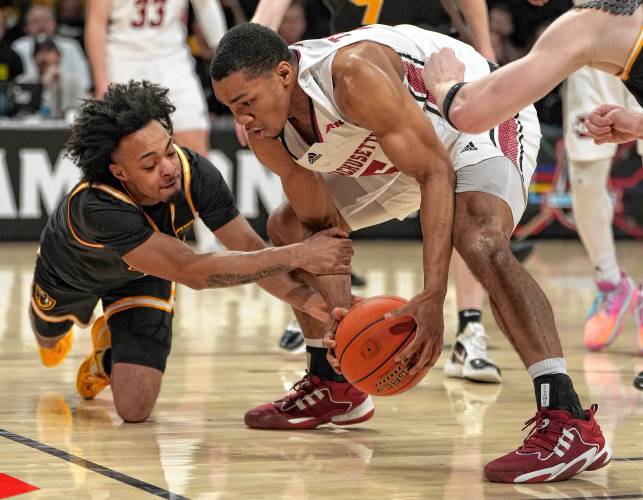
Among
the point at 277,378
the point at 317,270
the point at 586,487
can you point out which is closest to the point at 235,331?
the point at 277,378

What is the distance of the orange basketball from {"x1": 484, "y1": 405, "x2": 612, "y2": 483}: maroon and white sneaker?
1.32 ft

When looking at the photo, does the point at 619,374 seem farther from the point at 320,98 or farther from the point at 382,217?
the point at 320,98

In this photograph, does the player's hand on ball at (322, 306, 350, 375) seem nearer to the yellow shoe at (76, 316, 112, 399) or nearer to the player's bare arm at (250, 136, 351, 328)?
the player's bare arm at (250, 136, 351, 328)

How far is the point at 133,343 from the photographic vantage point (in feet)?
16.1

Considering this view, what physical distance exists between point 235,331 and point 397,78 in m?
3.11

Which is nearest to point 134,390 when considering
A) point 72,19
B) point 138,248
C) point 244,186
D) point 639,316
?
point 138,248

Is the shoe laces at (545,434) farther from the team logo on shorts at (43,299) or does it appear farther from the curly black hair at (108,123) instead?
the team logo on shorts at (43,299)

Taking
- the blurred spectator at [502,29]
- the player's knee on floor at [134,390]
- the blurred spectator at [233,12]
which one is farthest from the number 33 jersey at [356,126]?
the blurred spectator at [233,12]

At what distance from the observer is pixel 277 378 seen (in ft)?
18.0

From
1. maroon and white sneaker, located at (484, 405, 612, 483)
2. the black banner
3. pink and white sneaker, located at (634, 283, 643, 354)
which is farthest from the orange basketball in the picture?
the black banner

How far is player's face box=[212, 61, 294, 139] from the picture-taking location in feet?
13.1

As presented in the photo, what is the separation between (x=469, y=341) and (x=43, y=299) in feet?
5.94

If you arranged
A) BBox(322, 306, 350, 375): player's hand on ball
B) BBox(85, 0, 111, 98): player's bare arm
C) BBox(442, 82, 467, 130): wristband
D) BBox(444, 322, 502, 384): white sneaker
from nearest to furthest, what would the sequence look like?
1. BBox(442, 82, 467, 130): wristband
2. BBox(322, 306, 350, 375): player's hand on ball
3. BBox(444, 322, 502, 384): white sneaker
4. BBox(85, 0, 111, 98): player's bare arm

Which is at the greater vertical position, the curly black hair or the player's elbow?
the player's elbow
